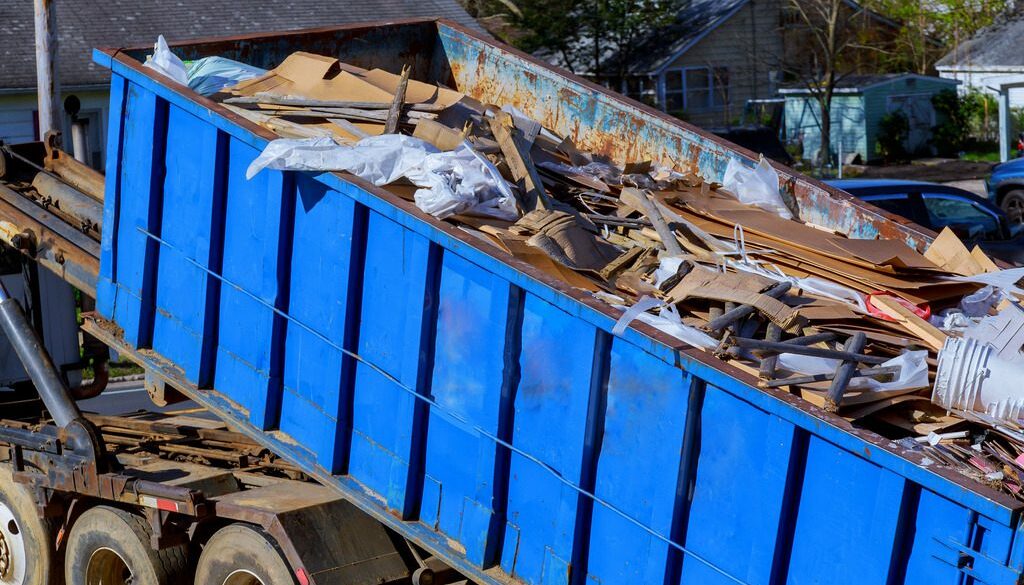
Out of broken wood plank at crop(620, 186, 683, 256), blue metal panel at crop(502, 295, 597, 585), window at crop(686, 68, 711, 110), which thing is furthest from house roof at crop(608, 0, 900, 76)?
blue metal panel at crop(502, 295, 597, 585)

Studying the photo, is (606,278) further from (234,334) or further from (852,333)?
(234,334)

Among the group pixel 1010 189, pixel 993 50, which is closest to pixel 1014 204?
pixel 1010 189

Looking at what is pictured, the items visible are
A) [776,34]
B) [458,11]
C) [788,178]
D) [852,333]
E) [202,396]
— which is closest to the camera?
[852,333]

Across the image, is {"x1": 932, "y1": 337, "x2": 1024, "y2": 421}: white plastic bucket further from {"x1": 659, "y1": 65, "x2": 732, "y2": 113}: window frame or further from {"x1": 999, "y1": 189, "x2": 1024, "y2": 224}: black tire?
{"x1": 659, "y1": 65, "x2": 732, "y2": 113}: window frame

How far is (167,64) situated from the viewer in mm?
6918

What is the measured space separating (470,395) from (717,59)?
30.7 metres

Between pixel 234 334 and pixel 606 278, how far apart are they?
1984mm

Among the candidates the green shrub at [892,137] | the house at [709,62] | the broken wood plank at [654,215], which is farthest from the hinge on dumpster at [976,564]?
the house at [709,62]

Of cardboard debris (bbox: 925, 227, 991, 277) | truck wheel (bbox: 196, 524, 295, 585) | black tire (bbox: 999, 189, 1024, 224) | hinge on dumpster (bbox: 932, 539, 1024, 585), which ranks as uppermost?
cardboard debris (bbox: 925, 227, 991, 277)

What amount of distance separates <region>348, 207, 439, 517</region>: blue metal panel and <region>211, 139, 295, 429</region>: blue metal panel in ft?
1.80

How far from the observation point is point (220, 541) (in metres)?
5.89

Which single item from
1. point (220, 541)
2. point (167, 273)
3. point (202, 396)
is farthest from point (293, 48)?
point (220, 541)

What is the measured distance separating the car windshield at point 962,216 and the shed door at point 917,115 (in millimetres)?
19511

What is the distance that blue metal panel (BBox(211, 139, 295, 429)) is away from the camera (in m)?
5.80
